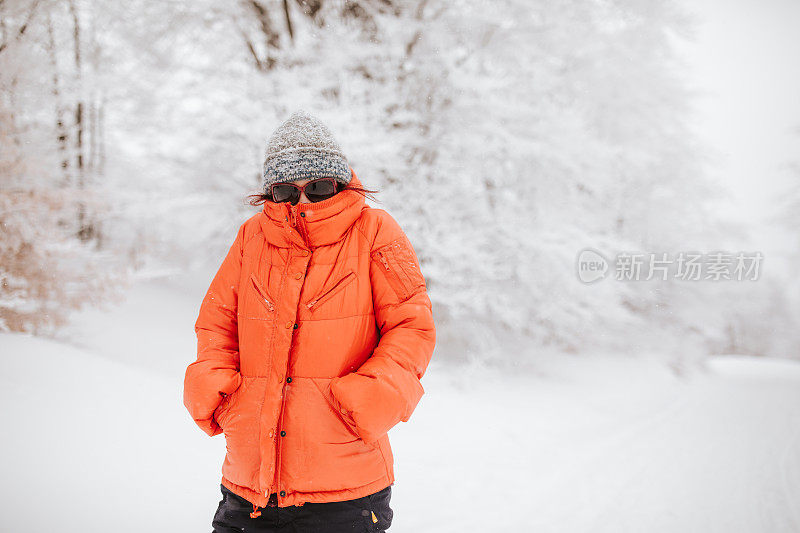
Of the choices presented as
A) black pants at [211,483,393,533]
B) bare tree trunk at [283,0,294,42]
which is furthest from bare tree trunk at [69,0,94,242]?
black pants at [211,483,393,533]

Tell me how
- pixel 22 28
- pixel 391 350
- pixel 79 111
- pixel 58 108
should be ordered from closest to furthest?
pixel 391 350 → pixel 22 28 → pixel 58 108 → pixel 79 111

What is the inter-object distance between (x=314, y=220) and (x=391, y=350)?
500 mm

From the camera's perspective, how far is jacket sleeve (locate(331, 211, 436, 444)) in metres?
1.41

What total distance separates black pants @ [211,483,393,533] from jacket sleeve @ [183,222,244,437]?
281 millimetres

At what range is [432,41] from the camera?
754 centimetres

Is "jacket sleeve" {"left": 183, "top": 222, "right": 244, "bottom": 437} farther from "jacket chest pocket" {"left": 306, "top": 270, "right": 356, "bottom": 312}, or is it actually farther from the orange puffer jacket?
"jacket chest pocket" {"left": 306, "top": 270, "right": 356, "bottom": 312}

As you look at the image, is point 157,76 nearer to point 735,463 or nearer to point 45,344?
point 45,344

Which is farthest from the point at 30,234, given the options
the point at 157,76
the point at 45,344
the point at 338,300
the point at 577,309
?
the point at 577,309

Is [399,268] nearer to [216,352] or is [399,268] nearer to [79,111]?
[216,352]

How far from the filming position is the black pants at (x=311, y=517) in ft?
4.89

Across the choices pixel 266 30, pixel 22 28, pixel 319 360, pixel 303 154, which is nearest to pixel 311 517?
pixel 319 360

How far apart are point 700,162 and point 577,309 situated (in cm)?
821

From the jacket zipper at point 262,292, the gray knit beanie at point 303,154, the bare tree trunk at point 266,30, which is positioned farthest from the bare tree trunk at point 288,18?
the jacket zipper at point 262,292

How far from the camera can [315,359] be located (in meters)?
1.50
